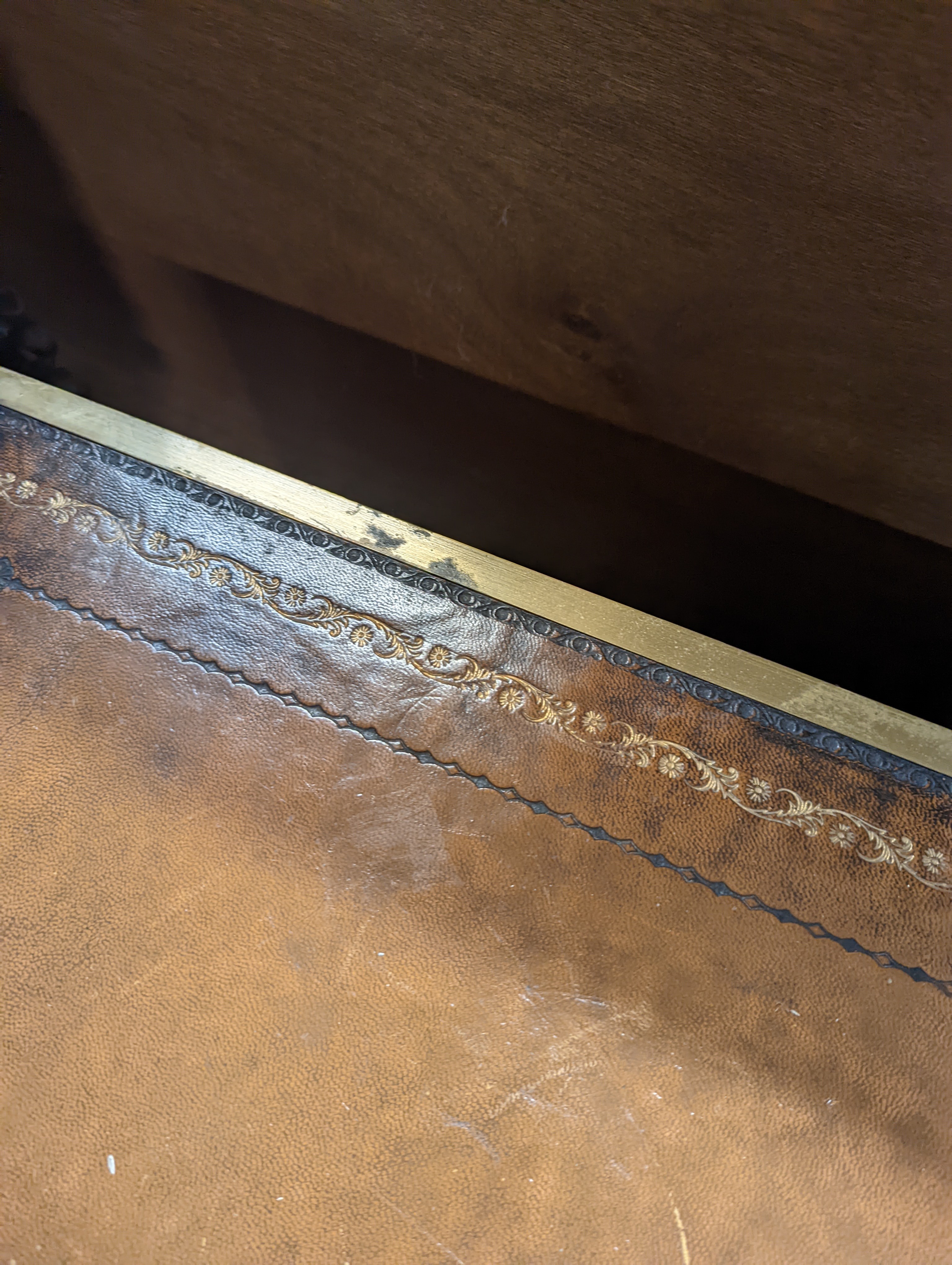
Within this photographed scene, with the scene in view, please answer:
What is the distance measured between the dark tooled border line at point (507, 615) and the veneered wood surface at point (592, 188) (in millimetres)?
404

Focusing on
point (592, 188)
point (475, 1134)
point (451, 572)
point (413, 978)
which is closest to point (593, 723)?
point (451, 572)

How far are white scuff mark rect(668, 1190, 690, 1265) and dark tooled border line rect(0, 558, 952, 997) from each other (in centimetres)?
43

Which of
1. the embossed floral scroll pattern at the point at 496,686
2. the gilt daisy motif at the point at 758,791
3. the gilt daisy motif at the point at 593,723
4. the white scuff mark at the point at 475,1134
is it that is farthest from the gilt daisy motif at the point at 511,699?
the white scuff mark at the point at 475,1134

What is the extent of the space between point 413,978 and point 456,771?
340mm

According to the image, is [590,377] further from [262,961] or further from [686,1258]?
[686,1258]

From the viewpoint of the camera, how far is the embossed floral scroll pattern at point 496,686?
4.21 ft

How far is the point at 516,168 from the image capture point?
1023mm

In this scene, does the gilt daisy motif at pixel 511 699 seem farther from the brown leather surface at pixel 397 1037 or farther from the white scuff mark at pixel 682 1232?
the white scuff mark at pixel 682 1232

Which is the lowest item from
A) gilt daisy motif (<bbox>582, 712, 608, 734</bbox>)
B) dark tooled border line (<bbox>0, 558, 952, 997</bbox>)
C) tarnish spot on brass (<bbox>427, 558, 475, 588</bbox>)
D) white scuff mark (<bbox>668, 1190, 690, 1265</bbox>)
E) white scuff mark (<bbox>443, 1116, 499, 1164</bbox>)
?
white scuff mark (<bbox>443, 1116, 499, 1164</bbox>)

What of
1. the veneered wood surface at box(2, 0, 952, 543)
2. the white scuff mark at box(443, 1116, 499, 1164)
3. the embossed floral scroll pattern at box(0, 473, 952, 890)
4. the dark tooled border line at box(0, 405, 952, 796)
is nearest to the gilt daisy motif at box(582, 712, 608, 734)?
the embossed floral scroll pattern at box(0, 473, 952, 890)

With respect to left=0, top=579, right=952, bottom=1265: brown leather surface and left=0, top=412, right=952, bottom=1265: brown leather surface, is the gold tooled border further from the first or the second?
left=0, top=579, right=952, bottom=1265: brown leather surface

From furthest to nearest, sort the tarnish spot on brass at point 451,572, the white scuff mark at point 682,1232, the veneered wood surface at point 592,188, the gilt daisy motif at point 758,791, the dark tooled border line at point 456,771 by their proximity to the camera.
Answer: the tarnish spot on brass at point 451,572 → the gilt daisy motif at point 758,791 → the dark tooled border line at point 456,771 → the white scuff mark at point 682,1232 → the veneered wood surface at point 592,188

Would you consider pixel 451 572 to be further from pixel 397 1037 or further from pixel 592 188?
pixel 397 1037

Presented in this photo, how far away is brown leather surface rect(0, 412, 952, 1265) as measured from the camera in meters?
1.03
